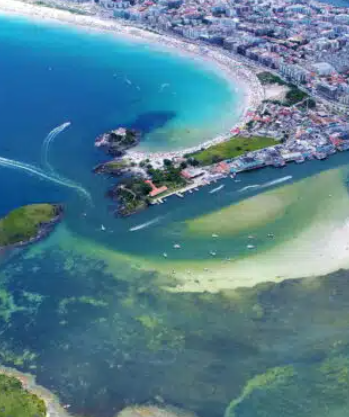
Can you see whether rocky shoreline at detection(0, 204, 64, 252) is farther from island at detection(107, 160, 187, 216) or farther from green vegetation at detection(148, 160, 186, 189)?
green vegetation at detection(148, 160, 186, 189)

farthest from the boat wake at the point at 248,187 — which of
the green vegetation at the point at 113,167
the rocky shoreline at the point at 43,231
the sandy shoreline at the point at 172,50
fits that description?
the rocky shoreline at the point at 43,231

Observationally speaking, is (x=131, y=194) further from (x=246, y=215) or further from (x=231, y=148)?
(x=231, y=148)

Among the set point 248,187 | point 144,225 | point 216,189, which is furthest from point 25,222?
point 248,187

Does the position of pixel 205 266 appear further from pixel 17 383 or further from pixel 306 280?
pixel 17 383

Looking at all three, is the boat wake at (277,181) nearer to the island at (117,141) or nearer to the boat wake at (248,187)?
the boat wake at (248,187)

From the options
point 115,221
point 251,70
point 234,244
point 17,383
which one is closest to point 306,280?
point 234,244

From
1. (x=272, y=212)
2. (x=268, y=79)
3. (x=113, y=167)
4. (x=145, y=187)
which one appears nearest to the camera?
(x=272, y=212)

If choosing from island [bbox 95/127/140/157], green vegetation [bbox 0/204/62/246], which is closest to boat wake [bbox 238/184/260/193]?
island [bbox 95/127/140/157]
